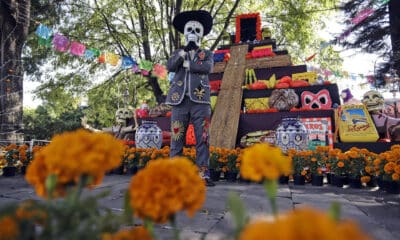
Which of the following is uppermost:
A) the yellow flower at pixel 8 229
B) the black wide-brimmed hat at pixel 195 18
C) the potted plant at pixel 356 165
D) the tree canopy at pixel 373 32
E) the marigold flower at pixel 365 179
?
the tree canopy at pixel 373 32

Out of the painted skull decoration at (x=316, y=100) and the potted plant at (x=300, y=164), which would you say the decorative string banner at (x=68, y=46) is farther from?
the potted plant at (x=300, y=164)

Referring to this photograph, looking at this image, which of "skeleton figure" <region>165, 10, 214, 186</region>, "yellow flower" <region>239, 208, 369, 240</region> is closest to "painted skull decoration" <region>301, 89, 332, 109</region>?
"skeleton figure" <region>165, 10, 214, 186</region>

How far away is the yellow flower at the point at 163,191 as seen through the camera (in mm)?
505

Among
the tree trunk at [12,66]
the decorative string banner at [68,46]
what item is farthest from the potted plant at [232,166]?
the decorative string banner at [68,46]

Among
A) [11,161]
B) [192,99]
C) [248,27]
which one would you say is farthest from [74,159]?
[248,27]

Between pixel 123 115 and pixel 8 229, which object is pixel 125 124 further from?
pixel 8 229

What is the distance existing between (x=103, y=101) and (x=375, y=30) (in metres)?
11.1

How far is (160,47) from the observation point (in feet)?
41.8

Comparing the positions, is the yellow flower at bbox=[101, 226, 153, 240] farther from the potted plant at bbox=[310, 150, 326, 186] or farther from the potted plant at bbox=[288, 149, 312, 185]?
the potted plant at bbox=[310, 150, 326, 186]

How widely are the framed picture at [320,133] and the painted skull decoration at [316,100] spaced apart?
2.65 feet

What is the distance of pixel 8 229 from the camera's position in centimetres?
44

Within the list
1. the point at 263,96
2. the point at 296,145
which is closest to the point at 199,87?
the point at 296,145

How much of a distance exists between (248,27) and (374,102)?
5.96 meters

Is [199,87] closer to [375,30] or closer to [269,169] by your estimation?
[269,169]
